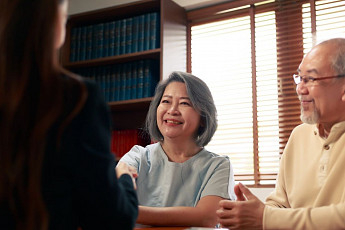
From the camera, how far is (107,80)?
12.3ft

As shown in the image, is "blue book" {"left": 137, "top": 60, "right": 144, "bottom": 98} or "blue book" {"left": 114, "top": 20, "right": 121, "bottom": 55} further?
"blue book" {"left": 114, "top": 20, "right": 121, "bottom": 55}

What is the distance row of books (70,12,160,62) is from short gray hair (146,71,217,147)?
130 centimetres

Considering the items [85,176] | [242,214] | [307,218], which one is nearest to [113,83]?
[242,214]

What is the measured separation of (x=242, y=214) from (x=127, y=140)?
2.25 meters

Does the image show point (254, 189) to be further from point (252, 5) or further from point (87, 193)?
point (87, 193)

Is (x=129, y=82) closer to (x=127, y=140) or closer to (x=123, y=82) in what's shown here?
(x=123, y=82)

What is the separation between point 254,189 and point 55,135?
273 centimetres

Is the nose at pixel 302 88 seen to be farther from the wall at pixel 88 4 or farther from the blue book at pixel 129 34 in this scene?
the wall at pixel 88 4

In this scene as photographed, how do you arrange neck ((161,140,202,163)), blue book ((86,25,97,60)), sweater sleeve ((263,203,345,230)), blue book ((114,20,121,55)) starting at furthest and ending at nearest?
blue book ((86,25,97,60)) < blue book ((114,20,121,55)) < neck ((161,140,202,163)) < sweater sleeve ((263,203,345,230))

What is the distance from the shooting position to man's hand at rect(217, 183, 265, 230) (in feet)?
4.91

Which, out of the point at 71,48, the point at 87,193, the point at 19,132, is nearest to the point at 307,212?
the point at 87,193

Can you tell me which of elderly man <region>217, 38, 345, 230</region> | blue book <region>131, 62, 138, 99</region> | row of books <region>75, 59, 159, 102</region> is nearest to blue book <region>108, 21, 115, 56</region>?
row of books <region>75, 59, 159, 102</region>

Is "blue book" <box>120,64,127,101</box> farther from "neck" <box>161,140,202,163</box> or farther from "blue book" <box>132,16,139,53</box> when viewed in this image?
"neck" <box>161,140,202,163</box>

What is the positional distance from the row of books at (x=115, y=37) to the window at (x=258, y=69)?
0.51m
